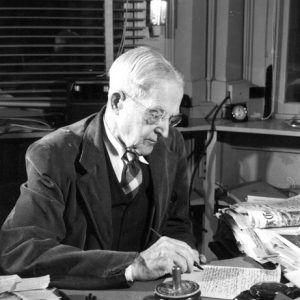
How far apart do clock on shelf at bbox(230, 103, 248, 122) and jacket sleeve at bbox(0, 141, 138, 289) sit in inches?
68.0

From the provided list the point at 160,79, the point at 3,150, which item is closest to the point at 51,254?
the point at 160,79

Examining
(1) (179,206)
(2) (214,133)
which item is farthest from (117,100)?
(2) (214,133)

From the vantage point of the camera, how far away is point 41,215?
1510 mm

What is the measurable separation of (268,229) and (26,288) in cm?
76

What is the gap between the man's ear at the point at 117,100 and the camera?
1636 millimetres

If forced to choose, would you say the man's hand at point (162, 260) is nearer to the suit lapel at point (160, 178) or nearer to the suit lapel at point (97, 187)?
the suit lapel at point (97, 187)

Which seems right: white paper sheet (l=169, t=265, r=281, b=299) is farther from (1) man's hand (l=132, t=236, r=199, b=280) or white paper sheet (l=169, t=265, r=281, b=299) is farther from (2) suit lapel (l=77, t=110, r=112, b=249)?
(2) suit lapel (l=77, t=110, r=112, b=249)

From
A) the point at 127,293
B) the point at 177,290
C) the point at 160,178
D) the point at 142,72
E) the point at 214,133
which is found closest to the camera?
the point at 177,290

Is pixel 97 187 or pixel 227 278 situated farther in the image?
pixel 97 187

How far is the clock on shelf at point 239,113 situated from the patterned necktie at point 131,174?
1386mm

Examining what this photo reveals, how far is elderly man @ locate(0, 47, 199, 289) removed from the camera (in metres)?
1.42

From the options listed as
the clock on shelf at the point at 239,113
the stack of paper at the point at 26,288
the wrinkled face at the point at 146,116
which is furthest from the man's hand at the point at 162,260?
the clock on shelf at the point at 239,113

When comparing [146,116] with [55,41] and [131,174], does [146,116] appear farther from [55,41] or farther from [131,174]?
[55,41]

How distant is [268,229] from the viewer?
1723mm
